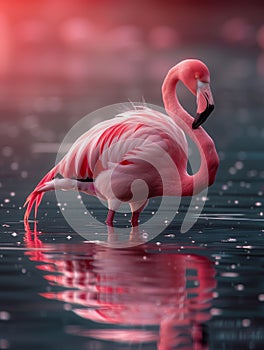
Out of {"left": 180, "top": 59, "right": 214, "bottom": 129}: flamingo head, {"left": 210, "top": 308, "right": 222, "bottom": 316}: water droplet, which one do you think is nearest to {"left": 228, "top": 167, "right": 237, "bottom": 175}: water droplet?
{"left": 180, "top": 59, "right": 214, "bottom": 129}: flamingo head

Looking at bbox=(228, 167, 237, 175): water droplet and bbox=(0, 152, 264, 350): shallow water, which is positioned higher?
bbox=(0, 152, 264, 350): shallow water

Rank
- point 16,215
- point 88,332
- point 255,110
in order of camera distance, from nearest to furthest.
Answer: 1. point 88,332
2. point 16,215
3. point 255,110

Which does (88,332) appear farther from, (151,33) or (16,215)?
(151,33)

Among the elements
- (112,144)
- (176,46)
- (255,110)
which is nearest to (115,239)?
(112,144)

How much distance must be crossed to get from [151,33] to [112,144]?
43.8 metres

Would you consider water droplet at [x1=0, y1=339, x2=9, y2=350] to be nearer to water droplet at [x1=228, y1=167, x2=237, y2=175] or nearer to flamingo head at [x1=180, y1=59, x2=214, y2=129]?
flamingo head at [x1=180, y1=59, x2=214, y2=129]

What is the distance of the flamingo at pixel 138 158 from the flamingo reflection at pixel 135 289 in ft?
2.41

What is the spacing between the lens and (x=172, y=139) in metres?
8.56

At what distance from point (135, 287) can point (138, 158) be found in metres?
2.17

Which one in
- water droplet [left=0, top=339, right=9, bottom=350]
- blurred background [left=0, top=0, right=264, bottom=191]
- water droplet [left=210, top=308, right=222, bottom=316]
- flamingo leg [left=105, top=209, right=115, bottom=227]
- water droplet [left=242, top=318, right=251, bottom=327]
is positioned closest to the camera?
water droplet [left=0, top=339, right=9, bottom=350]

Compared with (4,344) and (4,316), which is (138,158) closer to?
(4,316)

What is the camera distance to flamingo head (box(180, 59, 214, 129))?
848cm

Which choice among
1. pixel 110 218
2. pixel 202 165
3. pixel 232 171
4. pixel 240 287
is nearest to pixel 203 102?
pixel 202 165

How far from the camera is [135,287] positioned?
638cm
